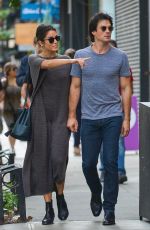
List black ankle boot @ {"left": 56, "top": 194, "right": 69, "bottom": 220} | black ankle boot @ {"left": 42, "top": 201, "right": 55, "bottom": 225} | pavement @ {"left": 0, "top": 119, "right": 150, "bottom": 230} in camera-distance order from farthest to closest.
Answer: black ankle boot @ {"left": 56, "top": 194, "right": 69, "bottom": 220}, black ankle boot @ {"left": 42, "top": 201, "right": 55, "bottom": 225}, pavement @ {"left": 0, "top": 119, "right": 150, "bottom": 230}

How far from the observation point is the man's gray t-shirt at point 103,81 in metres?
7.92

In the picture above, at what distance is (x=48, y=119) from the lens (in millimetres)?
8156

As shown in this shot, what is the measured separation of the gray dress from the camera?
8.10 metres

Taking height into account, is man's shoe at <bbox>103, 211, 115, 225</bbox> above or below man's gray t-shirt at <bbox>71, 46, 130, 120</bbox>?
below

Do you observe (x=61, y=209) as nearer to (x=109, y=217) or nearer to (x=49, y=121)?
(x=109, y=217)

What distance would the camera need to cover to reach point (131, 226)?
7.98 m

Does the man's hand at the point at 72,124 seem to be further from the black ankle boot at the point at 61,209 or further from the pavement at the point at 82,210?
the pavement at the point at 82,210

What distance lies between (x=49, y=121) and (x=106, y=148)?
62cm

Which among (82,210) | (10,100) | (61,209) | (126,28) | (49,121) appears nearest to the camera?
(49,121)

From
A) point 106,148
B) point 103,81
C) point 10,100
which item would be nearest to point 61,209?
point 106,148

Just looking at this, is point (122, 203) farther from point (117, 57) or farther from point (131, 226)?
point (117, 57)

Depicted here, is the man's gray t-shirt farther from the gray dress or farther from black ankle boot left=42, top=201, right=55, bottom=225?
black ankle boot left=42, top=201, right=55, bottom=225

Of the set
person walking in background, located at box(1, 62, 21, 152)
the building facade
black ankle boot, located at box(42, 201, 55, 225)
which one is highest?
the building facade

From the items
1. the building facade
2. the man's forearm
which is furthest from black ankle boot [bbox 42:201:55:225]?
the building facade
